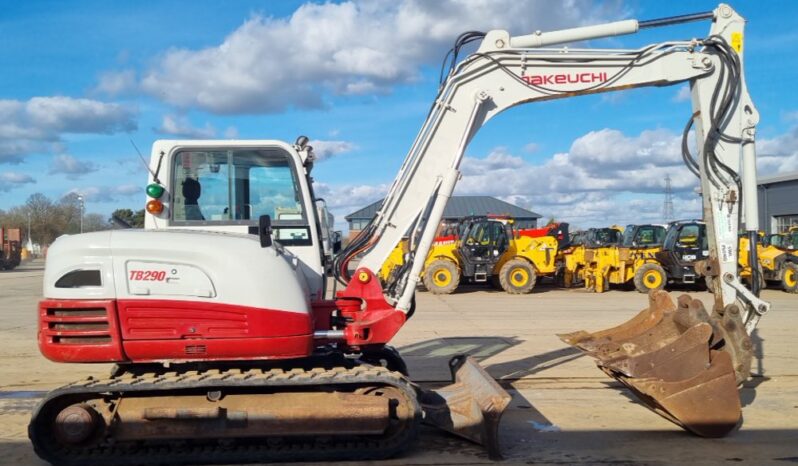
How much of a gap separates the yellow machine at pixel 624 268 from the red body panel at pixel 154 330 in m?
18.6

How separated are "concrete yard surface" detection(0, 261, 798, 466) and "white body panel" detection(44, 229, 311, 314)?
1648mm

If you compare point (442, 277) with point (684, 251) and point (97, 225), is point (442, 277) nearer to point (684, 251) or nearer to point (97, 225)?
point (684, 251)

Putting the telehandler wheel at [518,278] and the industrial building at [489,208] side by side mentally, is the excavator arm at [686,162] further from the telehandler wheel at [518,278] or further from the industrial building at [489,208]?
the industrial building at [489,208]

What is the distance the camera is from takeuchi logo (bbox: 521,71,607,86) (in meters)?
7.36

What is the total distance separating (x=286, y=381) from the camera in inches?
223

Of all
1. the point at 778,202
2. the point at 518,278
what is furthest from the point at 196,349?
the point at 778,202

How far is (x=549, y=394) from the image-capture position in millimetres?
8320

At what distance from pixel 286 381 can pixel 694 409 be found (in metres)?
3.60

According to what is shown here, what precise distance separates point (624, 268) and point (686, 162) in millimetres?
15150

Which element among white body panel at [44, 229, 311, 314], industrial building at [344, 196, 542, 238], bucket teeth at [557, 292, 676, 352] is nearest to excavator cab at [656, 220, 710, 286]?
bucket teeth at [557, 292, 676, 352]

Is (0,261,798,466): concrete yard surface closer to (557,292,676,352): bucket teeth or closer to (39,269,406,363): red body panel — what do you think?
(557,292,676,352): bucket teeth

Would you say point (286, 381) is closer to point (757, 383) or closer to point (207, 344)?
point (207, 344)

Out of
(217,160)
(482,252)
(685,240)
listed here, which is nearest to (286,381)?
(217,160)

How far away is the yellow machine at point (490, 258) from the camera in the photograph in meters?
22.3
